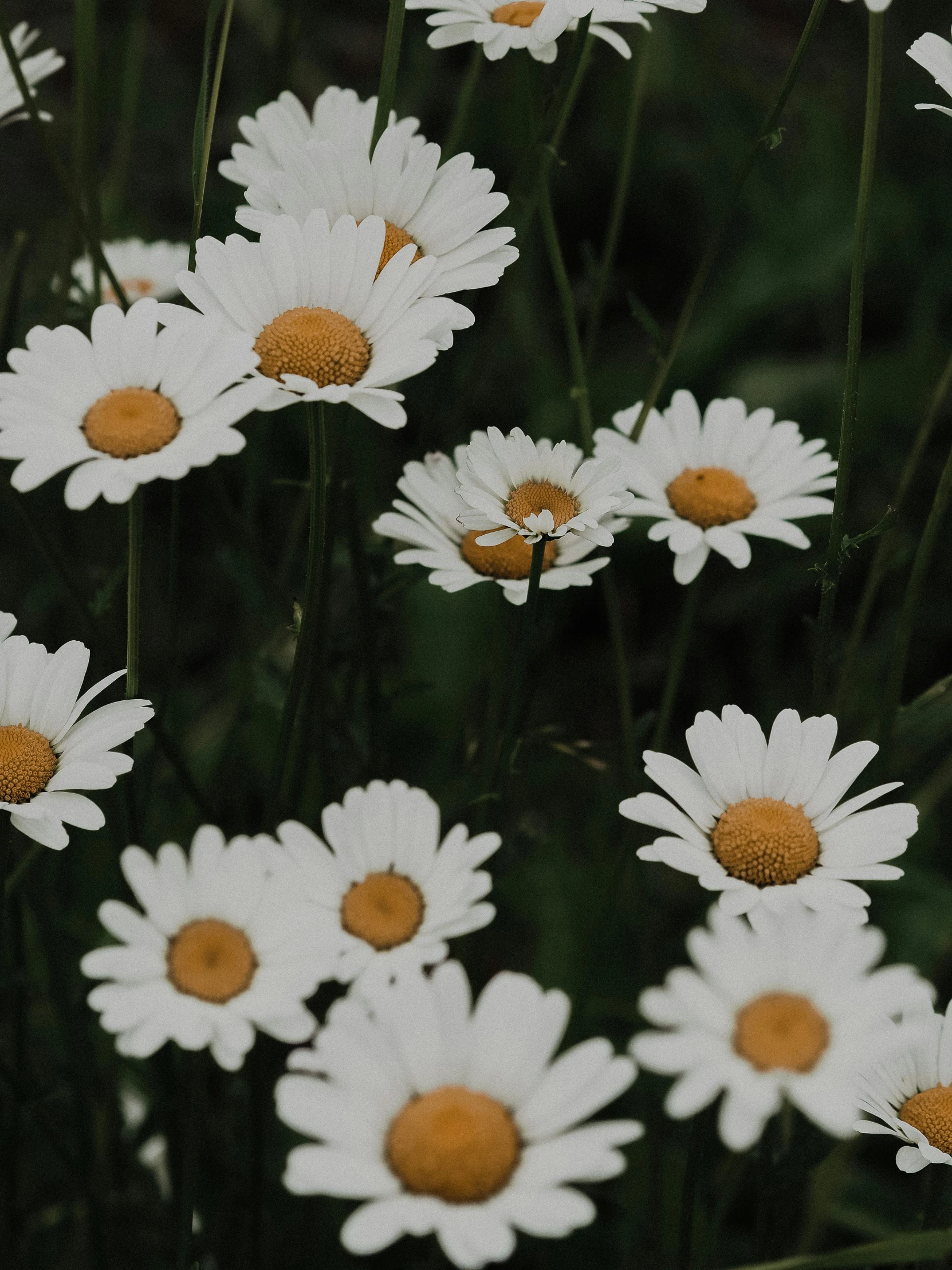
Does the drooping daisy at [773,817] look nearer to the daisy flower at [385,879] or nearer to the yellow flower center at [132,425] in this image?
the daisy flower at [385,879]

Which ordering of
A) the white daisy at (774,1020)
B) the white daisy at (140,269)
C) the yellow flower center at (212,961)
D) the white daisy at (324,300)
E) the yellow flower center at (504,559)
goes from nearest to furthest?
1. the white daisy at (774,1020)
2. the yellow flower center at (212,961)
3. the white daisy at (324,300)
4. the yellow flower center at (504,559)
5. the white daisy at (140,269)

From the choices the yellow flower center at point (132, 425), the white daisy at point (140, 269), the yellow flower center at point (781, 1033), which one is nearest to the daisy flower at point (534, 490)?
the yellow flower center at point (132, 425)

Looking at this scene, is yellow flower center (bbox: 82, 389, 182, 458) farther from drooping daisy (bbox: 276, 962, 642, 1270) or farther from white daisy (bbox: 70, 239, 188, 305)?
white daisy (bbox: 70, 239, 188, 305)

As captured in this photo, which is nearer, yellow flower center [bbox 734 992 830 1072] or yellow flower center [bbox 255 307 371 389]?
yellow flower center [bbox 734 992 830 1072]

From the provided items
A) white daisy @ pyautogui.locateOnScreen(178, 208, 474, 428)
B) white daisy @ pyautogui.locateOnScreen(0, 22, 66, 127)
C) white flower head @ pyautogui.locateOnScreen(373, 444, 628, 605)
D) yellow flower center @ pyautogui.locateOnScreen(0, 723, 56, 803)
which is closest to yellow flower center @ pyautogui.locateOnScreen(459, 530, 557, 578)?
white flower head @ pyautogui.locateOnScreen(373, 444, 628, 605)


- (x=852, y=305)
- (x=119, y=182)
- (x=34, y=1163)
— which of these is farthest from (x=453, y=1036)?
(x=119, y=182)

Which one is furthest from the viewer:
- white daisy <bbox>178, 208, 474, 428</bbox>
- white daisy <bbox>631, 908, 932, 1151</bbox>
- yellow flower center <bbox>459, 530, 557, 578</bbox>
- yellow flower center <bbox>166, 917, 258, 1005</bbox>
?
yellow flower center <bbox>459, 530, 557, 578</bbox>

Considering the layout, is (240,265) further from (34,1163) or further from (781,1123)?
(34,1163)
